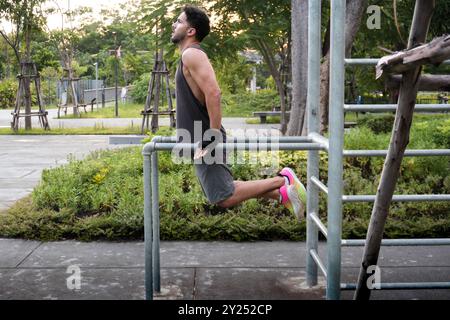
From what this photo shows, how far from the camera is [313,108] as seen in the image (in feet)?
14.0

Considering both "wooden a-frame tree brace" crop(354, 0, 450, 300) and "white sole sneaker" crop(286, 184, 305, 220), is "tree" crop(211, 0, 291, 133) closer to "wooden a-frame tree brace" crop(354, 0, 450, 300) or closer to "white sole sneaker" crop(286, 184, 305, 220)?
"white sole sneaker" crop(286, 184, 305, 220)

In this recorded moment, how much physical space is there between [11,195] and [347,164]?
4175 millimetres

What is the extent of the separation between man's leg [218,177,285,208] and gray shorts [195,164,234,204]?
3.0 inches

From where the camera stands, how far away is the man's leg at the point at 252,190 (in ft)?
14.2

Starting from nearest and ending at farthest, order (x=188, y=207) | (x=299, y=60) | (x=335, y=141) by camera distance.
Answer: (x=335, y=141) → (x=188, y=207) → (x=299, y=60)

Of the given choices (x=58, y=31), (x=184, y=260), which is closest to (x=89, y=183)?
(x=184, y=260)

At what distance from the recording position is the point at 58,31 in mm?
24906

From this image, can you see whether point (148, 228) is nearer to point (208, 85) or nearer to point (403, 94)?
point (208, 85)

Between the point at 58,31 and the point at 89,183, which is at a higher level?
the point at 58,31

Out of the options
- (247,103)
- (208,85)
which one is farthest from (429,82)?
(247,103)

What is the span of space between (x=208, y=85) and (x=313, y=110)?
2.43 ft

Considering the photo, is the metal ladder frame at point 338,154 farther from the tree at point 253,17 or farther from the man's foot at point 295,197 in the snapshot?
the tree at point 253,17
